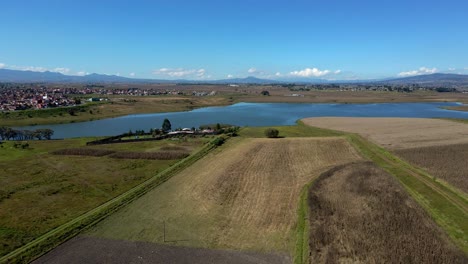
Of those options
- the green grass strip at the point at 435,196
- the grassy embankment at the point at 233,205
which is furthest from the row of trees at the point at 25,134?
the green grass strip at the point at 435,196

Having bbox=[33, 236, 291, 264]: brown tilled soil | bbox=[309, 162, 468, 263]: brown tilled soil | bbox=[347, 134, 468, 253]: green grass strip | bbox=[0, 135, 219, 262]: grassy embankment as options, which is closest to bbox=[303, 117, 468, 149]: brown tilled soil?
bbox=[347, 134, 468, 253]: green grass strip

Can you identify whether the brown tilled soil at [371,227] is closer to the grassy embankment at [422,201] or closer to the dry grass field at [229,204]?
the grassy embankment at [422,201]

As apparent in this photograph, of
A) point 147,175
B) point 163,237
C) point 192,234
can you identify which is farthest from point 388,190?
point 147,175

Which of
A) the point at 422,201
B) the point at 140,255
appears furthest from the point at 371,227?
A: the point at 140,255

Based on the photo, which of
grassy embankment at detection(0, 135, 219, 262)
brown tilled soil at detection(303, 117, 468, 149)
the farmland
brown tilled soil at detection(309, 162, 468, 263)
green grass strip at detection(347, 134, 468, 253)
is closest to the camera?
brown tilled soil at detection(309, 162, 468, 263)

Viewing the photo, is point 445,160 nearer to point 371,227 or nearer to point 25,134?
Result: point 371,227

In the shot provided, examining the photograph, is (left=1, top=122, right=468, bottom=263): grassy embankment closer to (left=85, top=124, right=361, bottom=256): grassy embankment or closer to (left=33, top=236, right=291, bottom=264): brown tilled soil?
(left=85, top=124, right=361, bottom=256): grassy embankment
